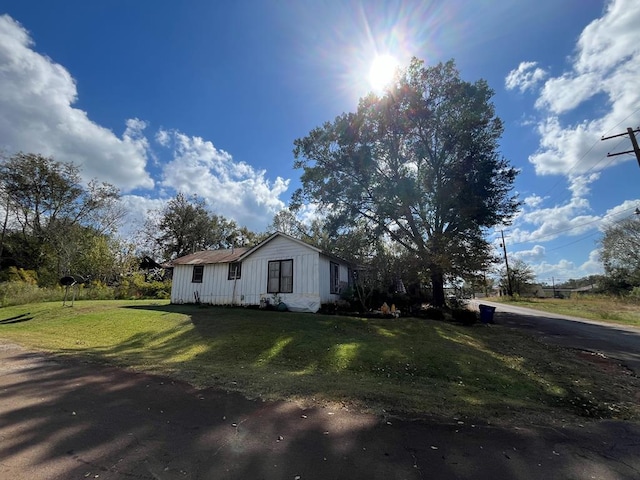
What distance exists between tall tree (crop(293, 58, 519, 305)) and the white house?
4819 millimetres

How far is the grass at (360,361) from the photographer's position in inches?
206

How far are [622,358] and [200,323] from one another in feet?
46.0

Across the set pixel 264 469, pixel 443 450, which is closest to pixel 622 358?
pixel 443 450

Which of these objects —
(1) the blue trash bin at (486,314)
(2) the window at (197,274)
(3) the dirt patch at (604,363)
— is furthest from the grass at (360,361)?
(2) the window at (197,274)

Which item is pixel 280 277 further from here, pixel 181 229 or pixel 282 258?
pixel 181 229

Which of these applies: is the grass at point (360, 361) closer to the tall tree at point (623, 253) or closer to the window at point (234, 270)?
the window at point (234, 270)

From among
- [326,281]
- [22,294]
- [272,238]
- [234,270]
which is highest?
[272,238]

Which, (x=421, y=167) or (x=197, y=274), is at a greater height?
(x=421, y=167)

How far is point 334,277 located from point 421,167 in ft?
30.0

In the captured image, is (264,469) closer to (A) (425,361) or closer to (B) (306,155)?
(A) (425,361)

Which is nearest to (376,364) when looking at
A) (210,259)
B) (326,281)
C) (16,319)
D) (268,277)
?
(326,281)

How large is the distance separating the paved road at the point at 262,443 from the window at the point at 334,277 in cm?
1298

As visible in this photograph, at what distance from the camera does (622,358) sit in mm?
8922

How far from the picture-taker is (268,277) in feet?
56.8
